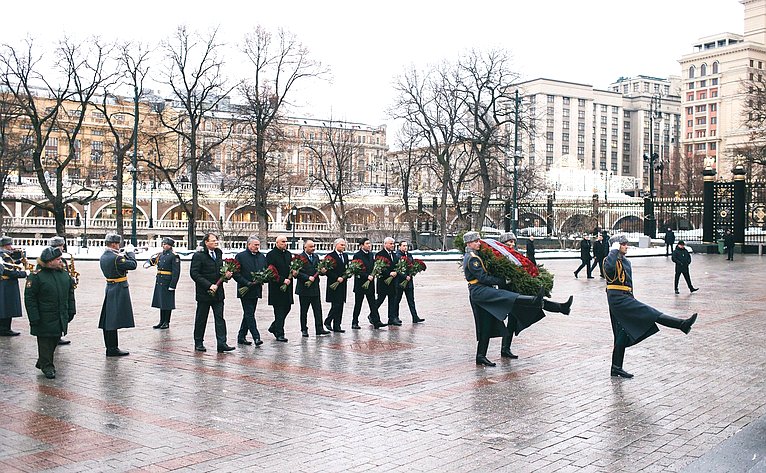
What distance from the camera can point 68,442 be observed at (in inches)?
264

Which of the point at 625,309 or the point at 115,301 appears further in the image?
the point at 115,301

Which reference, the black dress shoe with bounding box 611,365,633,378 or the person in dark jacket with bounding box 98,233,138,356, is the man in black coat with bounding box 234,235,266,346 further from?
the black dress shoe with bounding box 611,365,633,378

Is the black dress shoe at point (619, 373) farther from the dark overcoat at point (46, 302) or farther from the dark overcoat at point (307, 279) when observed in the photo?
the dark overcoat at point (46, 302)

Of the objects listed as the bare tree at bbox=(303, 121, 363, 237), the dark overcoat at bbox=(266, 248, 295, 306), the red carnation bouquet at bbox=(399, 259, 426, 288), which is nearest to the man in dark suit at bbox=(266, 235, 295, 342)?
the dark overcoat at bbox=(266, 248, 295, 306)

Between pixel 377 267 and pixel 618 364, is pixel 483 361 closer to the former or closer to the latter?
pixel 618 364

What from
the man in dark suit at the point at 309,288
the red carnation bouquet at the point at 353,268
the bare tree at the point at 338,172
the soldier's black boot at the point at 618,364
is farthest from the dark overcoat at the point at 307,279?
the bare tree at the point at 338,172

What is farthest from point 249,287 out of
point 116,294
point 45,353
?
point 45,353

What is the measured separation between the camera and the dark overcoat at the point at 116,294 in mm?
11086

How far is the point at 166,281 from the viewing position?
14.5m

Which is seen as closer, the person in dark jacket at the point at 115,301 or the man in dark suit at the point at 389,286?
the person in dark jacket at the point at 115,301

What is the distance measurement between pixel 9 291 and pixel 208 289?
3900 mm

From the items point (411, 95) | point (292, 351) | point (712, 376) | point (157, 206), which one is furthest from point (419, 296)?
point (157, 206)

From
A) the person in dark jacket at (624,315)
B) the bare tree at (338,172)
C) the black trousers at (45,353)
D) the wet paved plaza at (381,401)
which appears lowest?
the wet paved plaza at (381,401)

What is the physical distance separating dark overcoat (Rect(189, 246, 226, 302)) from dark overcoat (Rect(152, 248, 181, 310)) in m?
2.85
